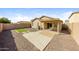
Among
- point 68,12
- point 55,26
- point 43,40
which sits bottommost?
point 43,40

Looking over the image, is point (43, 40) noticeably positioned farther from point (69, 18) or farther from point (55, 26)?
point (69, 18)

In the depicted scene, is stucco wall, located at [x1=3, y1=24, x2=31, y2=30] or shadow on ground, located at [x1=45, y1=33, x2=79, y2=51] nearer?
shadow on ground, located at [x1=45, y1=33, x2=79, y2=51]

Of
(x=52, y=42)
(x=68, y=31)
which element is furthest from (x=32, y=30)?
(x=68, y=31)

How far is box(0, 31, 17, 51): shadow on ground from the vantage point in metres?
3.50

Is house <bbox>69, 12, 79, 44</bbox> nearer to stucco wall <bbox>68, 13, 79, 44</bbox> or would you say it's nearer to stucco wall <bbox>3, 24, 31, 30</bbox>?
stucco wall <bbox>68, 13, 79, 44</bbox>

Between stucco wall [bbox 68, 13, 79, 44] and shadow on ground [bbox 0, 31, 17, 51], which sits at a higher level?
stucco wall [bbox 68, 13, 79, 44]

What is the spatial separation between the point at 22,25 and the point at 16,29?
14 centimetres

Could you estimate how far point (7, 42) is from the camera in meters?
3.54

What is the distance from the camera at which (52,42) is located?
11.7ft

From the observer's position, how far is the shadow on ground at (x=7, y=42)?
350 centimetres

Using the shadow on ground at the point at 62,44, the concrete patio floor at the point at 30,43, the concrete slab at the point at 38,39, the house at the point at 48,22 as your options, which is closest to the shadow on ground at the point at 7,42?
the concrete patio floor at the point at 30,43

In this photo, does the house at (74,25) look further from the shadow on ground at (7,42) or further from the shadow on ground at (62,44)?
the shadow on ground at (7,42)

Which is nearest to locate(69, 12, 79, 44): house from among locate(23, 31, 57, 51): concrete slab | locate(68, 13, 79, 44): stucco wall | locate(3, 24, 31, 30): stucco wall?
locate(68, 13, 79, 44): stucco wall
